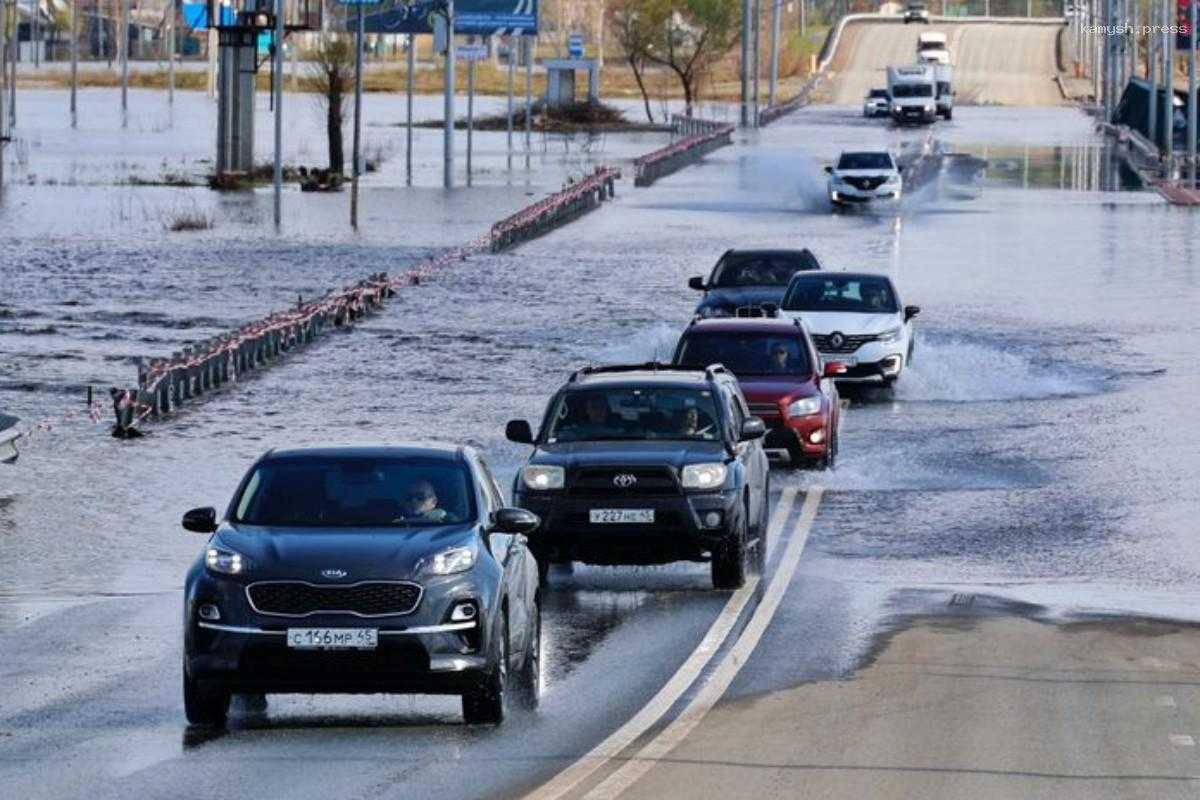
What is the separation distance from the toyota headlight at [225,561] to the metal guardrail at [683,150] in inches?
3069

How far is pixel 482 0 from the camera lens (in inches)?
4053

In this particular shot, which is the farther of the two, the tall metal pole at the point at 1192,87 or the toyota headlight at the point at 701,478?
the tall metal pole at the point at 1192,87

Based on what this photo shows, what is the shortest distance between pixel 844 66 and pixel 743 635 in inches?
6513

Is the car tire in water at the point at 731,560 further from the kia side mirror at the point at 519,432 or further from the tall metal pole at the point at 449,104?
the tall metal pole at the point at 449,104

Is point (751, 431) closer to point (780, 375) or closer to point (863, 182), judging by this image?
point (780, 375)

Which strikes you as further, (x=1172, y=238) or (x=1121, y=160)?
(x=1121, y=160)

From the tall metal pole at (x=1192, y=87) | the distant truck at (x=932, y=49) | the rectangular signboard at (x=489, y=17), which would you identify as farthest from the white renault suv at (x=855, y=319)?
the distant truck at (x=932, y=49)

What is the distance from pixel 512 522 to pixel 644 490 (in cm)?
512

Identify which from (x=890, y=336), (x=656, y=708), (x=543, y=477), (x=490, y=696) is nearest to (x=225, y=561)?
→ (x=490, y=696)

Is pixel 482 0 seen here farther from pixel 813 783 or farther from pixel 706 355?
pixel 813 783

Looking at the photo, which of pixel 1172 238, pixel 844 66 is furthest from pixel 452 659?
pixel 844 66

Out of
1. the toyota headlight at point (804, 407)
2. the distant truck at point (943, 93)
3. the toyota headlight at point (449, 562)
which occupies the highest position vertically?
the distant truck at point (943, 93)

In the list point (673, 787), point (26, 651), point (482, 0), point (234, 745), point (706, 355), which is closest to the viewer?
point (673, 787)

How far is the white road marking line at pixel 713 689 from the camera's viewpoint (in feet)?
43.3
